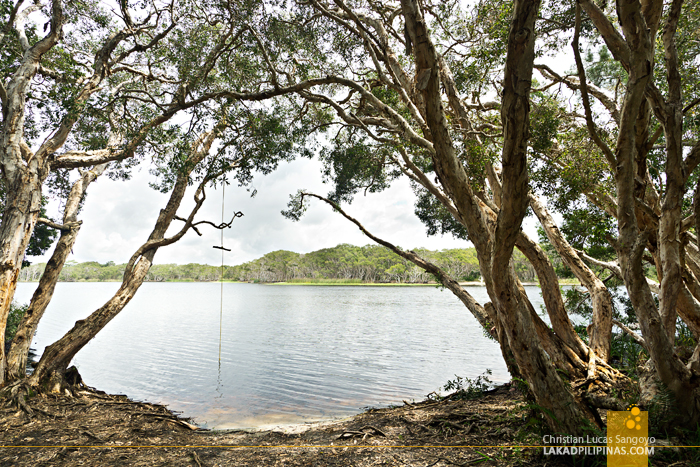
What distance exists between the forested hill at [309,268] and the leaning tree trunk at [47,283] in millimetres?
56383

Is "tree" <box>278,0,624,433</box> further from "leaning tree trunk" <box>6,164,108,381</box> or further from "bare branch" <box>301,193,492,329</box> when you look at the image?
"leaning tree trunk" <box>6,164,108,381</box>

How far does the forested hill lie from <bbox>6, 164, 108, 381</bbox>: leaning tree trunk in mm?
56383

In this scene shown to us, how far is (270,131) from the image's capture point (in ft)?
21.3

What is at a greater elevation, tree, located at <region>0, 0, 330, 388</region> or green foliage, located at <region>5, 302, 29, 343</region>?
tree, located at <region>0, 0, 330, 388</region>

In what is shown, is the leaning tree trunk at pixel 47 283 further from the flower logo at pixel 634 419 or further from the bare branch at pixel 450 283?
the flower logo at pixel 634 419

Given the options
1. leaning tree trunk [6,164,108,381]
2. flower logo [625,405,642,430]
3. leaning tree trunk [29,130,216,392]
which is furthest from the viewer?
leaning tree trunk [29,130,216,392]

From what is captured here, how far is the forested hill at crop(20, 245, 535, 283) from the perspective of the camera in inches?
2618

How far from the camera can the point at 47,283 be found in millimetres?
6383

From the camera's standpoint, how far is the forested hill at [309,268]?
66.5 metres

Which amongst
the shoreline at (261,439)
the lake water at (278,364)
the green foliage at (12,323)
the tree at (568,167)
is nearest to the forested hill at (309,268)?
the lake water at (278,364)

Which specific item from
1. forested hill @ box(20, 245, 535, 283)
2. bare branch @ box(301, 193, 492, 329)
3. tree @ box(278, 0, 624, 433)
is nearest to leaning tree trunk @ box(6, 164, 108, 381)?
tree @ box(278, 0, 624, 433)

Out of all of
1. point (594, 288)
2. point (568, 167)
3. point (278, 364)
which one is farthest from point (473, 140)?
point (278, 364)

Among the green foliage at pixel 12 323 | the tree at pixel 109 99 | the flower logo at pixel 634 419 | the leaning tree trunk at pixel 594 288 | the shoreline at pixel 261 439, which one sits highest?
the tree at pixel 109 99

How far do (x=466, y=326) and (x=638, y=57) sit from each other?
16.8 m
